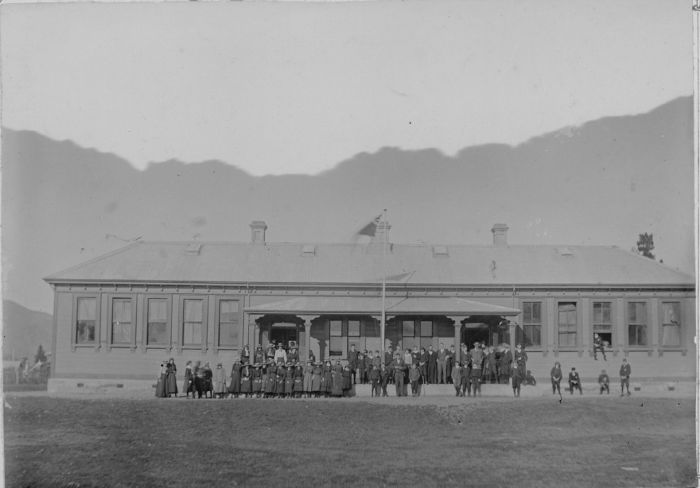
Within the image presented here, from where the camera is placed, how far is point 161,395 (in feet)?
77.6

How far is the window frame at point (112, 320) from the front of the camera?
92.7ft

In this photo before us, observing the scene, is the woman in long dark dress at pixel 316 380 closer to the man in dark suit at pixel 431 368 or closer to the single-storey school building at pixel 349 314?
the single-storey school building at pixel 349 314

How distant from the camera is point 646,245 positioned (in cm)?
2911

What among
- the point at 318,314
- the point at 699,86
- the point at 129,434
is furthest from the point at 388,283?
the point at 699,86

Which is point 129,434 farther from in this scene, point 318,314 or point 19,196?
point 318,314

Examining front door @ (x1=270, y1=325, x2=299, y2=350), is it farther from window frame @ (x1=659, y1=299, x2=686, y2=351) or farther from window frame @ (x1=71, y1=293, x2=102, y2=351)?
window frame @ (x1=659, y1=299, x2=686, y2=351)

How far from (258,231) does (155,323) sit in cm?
617

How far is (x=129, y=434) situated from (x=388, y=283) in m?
13.6

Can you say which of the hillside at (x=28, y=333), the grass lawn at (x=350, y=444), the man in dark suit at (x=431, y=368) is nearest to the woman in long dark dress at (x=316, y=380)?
the grass lawn at (x=350, y=444)

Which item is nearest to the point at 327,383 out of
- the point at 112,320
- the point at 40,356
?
the point at 112,320

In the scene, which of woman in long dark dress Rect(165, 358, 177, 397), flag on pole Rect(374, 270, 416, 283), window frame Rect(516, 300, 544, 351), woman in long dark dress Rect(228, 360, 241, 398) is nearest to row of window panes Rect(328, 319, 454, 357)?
flag on pole Rect(374, 270, 416, 283)

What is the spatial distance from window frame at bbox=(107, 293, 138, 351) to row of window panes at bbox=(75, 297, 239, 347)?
4 cm

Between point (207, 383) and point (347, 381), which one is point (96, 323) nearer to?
point (207, 383)

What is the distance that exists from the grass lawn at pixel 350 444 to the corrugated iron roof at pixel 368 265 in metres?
8.20
